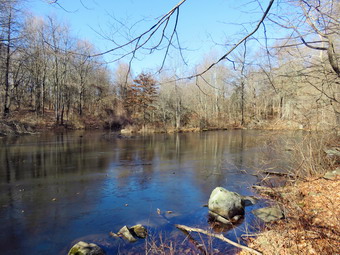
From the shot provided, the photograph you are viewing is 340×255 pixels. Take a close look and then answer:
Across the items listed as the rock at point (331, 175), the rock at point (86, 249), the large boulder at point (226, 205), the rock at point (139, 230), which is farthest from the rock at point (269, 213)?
the rock at point (86, 249)

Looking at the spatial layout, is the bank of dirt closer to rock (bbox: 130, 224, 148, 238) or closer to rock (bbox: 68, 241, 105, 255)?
rock (bbox: 130, 224, 148, 238)

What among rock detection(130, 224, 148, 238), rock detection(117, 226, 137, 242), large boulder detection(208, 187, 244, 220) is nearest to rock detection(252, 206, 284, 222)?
large boulder detection(208, 187, 244, 220)

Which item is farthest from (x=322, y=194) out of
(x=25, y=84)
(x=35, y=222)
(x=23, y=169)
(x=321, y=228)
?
(x=25, y=84)

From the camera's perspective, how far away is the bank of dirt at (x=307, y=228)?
170 inches

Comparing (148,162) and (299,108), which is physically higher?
(299,108)

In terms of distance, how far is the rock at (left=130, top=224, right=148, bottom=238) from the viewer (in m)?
5.84

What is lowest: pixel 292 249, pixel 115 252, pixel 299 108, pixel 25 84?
pixel 115 252

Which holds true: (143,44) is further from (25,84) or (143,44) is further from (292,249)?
(25,84)

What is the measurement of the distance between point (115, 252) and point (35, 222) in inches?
101

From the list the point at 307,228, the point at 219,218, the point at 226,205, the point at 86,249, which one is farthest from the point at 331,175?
the point at 86,249

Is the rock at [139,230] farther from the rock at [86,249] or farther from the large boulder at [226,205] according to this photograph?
the large boulder at [226,205]

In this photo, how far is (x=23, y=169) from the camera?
11742 millimetres

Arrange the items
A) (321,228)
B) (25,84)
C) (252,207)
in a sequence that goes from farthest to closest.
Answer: (25,84)
(252,207)
(321,228)

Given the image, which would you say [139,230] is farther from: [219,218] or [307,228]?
[307,228]
